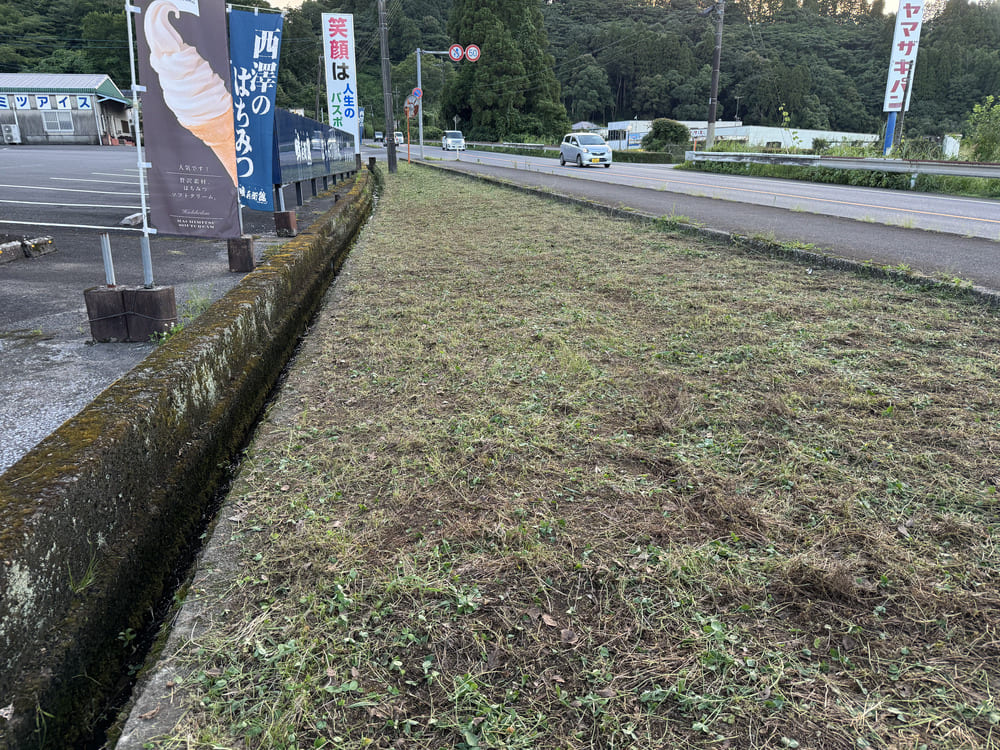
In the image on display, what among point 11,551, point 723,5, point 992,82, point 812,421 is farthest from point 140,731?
point 992,82

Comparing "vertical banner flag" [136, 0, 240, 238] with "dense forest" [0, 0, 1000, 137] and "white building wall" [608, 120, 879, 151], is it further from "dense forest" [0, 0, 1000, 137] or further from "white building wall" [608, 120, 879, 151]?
"dense forest" [0, 0, 1000, 137]

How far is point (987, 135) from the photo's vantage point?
18000 mm

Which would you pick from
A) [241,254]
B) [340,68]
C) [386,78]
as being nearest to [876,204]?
[241,254]

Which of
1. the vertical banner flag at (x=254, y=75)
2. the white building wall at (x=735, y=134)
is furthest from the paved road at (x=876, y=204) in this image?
the white building wall at (x=735, y=134)

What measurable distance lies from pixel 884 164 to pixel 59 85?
4464cm

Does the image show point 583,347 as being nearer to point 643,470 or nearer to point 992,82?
point 643,470

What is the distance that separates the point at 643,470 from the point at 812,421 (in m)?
0.98

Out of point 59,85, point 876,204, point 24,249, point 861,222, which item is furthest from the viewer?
point 59,85

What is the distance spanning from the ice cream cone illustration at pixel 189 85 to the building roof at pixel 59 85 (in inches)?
1588

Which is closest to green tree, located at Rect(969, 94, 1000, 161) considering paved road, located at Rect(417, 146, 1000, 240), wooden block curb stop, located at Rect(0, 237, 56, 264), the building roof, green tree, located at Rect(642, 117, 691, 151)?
paved road, located at Rect(417, 146, 1000, 240)

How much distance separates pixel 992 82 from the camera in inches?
2520

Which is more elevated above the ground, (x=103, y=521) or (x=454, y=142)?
(x=454, y=142)

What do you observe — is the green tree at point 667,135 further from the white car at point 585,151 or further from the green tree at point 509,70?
the white car at point 585,151

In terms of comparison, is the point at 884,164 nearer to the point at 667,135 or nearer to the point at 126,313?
the point at 126,313
